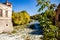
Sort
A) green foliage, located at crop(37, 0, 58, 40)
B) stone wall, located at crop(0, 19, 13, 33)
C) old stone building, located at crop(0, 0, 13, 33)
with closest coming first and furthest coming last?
1. green foliage, located at crop(37, 0, 58, 40)
2. old stone building, located at crop(0, 0, 13, 33)
3. stone wall, located at crop(0, 19, 13, 33)

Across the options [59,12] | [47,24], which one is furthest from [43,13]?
[59,12]

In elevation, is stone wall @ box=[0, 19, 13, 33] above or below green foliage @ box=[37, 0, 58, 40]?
below

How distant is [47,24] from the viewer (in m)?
4.55

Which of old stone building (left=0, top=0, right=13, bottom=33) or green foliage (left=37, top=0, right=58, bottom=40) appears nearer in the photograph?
green foliage (left=37, top=0, right=58, bottom=40)

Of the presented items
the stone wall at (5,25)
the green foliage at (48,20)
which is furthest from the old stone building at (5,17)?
the green foliage at (48,20)

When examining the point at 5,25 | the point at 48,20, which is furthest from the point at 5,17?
the point at 48,20

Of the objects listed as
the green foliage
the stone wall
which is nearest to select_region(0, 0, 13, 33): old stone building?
the stone wall

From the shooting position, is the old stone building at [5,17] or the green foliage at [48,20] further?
the old stone building at [5,17]

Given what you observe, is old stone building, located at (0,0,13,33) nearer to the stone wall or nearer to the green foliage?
the stone wall

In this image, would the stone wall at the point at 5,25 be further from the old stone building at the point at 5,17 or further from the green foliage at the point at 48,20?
the green foliage at the point at 48,20

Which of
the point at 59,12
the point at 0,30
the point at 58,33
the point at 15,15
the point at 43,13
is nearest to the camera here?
the point at 43,13

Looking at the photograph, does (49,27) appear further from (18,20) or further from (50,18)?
(18,20)

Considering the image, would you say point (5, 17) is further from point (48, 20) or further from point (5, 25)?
point (48, 20)

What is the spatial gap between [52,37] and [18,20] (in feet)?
82.9
